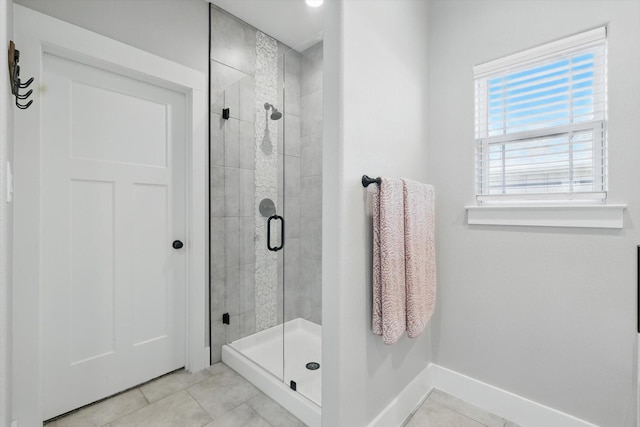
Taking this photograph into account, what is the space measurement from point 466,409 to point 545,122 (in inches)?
63.5

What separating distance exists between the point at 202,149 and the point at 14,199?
3.33 ft

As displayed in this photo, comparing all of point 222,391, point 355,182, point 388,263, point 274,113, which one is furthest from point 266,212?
point 222,391

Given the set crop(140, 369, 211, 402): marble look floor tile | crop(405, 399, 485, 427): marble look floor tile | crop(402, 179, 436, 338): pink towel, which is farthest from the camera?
crop(140, 369, 211, 402): marble look floor tile

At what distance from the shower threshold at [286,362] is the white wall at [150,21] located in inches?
77.2

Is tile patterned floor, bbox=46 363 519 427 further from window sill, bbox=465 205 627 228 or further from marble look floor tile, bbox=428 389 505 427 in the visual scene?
window sill, bbox=465 205 627 228

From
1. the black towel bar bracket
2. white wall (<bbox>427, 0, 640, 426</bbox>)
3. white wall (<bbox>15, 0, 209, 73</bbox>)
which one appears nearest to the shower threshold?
white wall (<bbox>427, 0, 640, 426</bbox>)

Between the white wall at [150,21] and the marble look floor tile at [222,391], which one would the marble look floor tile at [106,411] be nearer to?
the marble look floor tile at [222,391]

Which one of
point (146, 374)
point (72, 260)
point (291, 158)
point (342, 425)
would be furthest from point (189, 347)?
point (291, 158)

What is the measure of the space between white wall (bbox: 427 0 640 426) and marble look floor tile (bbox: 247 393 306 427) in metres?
0.97

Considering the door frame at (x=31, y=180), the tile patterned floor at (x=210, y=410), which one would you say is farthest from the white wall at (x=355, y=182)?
the door frame at (x=31, y=180)

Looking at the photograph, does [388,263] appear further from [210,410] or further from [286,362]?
[210,410]

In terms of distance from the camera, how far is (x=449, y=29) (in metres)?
1.86

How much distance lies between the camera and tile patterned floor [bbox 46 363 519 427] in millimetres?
1615

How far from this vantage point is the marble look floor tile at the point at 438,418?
1.59 metres
